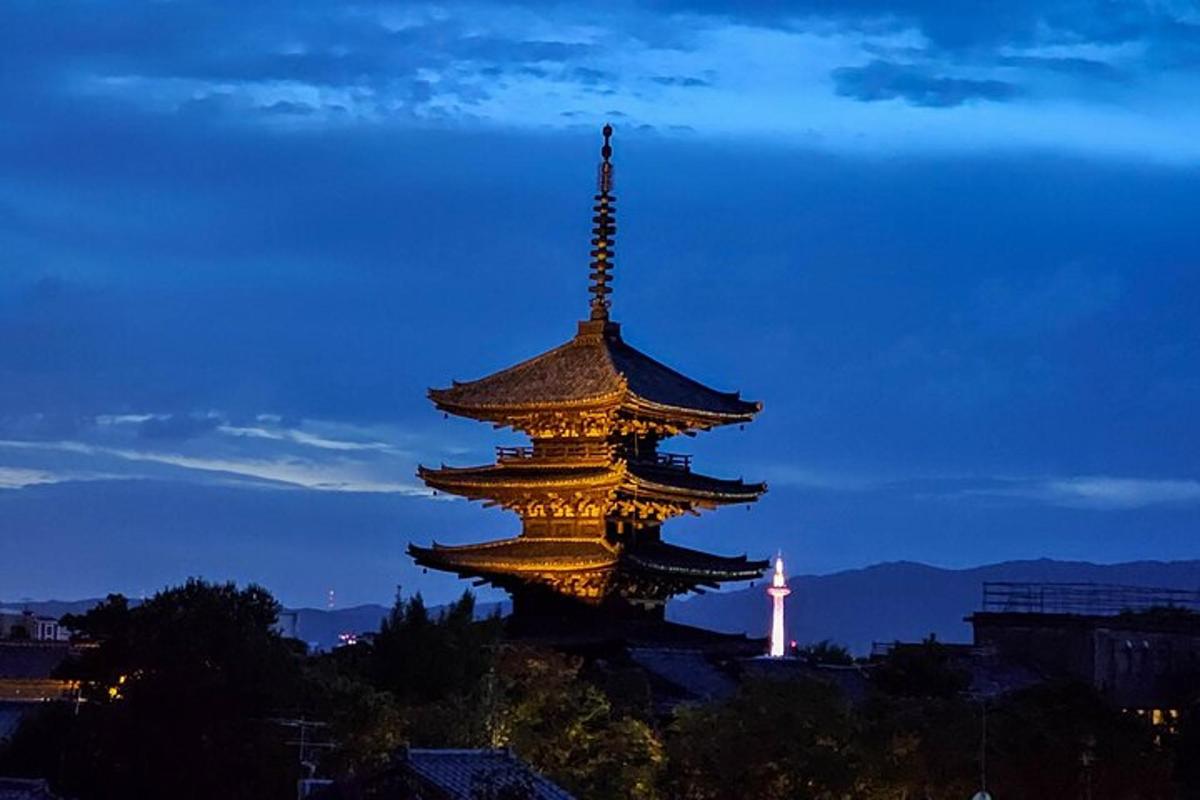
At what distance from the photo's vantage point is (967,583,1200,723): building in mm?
81938

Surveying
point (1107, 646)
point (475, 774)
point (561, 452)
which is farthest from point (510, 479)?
point (475, 774)

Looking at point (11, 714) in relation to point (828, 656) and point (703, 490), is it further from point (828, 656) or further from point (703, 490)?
point (828, 656)

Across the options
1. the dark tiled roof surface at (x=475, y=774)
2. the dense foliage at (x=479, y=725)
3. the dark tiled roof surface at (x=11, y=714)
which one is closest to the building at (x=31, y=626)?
the dark tiled roof surface at (x=11, y=714)

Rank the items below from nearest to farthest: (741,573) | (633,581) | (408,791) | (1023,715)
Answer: (408,791) < (1023,715) < (633,581) < (741,573)

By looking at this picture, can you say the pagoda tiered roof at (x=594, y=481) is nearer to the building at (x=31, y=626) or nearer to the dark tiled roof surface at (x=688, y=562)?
the dark tiled roof surface at (x=688, y=562)

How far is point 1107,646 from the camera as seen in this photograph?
8262 cm

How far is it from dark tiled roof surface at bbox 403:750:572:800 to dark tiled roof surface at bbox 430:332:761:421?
2854cm

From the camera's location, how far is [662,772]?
55094 mm

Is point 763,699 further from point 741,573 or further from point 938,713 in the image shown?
point 741,573

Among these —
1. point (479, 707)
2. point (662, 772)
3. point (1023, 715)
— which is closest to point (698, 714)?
point (662, 772)

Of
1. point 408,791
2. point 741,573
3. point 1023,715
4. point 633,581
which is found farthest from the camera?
point 741,573

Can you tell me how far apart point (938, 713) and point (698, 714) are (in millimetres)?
7769

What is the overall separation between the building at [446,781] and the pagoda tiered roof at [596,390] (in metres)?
28.4

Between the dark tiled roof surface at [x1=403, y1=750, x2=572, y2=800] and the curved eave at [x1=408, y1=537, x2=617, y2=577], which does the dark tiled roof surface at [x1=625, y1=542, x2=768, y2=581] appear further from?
the dark tiled roof surface at [x1=403, y1=750, x2=572, y2=800]
